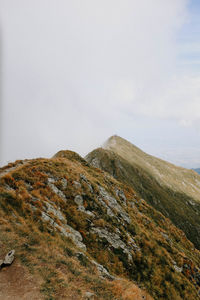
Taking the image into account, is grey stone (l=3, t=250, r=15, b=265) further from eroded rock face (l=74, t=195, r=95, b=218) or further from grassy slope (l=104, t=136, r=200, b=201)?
grassy slope (l=104, t=136, r=200, b=201)

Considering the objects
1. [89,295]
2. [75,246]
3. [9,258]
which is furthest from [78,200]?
[89,295]

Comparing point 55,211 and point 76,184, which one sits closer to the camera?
point 55,211

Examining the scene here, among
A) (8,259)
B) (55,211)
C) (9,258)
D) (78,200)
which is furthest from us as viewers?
(78,200)

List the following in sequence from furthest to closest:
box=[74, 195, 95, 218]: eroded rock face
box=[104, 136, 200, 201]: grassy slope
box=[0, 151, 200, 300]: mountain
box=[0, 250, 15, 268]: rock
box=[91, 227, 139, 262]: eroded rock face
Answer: box=[104, 136, 200, 201]: grassy slope
box=[74, 195, 95, 218]: eroded rock face
box=[91, 227, 139, 262]: eroded rock face
box=[0, 151, 200, 300]: mountain
box=[0, 250, 15, 268]: rock

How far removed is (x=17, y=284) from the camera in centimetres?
847

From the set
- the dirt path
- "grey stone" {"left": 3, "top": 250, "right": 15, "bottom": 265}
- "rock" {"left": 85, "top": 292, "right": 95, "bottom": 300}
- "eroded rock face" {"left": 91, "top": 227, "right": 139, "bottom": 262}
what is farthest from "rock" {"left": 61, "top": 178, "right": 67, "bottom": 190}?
"rock" {"left": 85, "top": 292, "right": 95, "bottom": 300}

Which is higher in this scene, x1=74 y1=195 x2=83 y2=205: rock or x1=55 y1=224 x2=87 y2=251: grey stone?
x1=74 y1=195 x2=83 y2=205: rock

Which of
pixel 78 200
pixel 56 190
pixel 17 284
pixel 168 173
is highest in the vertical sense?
pixel 56 190

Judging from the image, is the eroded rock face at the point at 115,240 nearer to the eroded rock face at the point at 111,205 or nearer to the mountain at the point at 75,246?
the mountain at the point at 75,246

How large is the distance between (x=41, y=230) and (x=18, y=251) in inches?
120

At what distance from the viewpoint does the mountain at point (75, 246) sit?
30.8ft

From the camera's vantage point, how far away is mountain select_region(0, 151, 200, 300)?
9391mm

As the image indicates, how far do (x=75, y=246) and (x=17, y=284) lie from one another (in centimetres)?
651

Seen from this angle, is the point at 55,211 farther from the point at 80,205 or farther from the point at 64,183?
the point at 64,183
